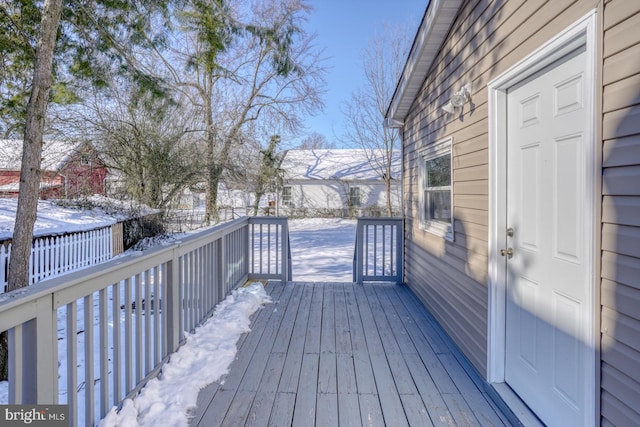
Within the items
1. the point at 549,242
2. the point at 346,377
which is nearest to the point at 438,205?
the point at 549,242

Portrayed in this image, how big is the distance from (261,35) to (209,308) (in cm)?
1046

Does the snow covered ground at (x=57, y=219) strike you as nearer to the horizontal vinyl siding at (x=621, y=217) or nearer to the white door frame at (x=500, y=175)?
the white door frame at (x=500, y=175)

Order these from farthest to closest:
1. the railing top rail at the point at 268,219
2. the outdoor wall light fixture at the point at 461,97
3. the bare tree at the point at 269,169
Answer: the bare tree at the point at 269,169, the railing top rail at the point at 268,219, the outdoor wall light fixture at the point at 461,97

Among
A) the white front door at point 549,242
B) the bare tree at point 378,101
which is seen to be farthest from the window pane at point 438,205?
the bare tree at point 378,101

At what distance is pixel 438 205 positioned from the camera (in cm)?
373

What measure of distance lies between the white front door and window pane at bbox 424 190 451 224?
1.14 meters

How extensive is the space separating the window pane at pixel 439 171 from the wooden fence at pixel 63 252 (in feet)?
20.7

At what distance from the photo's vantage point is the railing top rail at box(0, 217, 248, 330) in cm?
122

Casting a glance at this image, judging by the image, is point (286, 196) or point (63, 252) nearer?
point (63, 252)

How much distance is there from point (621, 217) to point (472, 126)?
1520 millimetres

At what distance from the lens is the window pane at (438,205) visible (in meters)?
3.42

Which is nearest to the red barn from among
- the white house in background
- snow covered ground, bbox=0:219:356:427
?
snow covered ground, bbox=0:219:356:427

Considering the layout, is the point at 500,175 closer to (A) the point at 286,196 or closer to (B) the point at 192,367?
(B) the point at 192,367

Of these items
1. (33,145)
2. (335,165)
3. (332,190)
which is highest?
(335,165)
